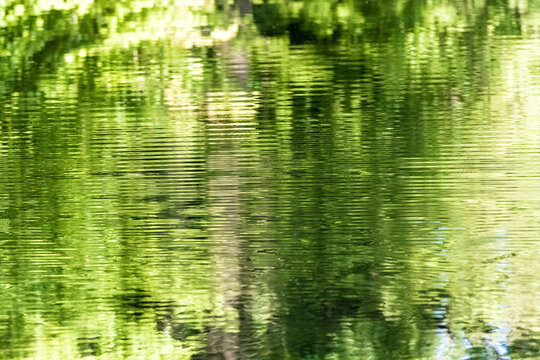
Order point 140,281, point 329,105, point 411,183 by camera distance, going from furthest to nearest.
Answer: point 329,105
point 411,183
point 140,281

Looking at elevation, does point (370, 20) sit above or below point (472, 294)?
above

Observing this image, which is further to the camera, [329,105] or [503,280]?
[329,105]

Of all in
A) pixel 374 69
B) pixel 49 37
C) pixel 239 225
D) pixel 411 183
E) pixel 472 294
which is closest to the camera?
pixel 472 294

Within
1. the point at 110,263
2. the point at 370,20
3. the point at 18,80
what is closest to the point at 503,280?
the point at 110,263

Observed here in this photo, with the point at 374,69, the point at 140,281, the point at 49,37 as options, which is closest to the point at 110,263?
the point at 140,281

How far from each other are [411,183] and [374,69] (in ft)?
6.68

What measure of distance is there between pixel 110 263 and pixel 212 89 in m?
2.22

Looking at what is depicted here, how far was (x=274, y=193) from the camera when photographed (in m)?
4.36

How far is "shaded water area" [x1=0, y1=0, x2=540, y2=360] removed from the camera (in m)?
3.28

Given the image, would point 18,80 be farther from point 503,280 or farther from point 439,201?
point 503,280

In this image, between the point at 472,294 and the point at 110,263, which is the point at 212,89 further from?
the point at 472,294

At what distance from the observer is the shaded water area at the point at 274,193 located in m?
3.28

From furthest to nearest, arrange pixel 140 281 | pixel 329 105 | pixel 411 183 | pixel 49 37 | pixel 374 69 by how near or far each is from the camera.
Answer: pixel 49 37
pixel 374 69
pixel 329 105
pixel 411 183
pixel 140 281

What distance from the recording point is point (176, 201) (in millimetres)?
4312
